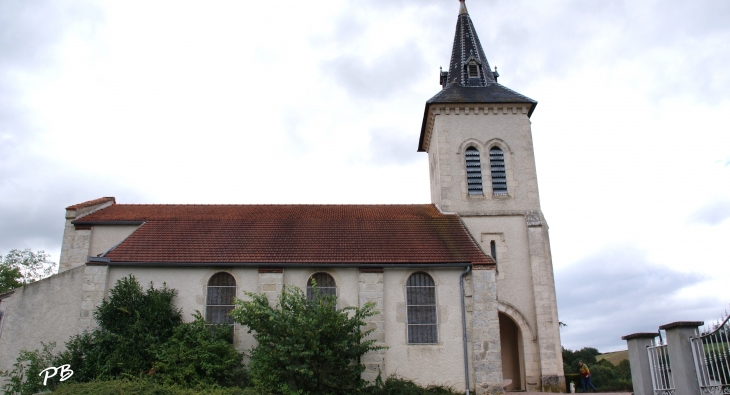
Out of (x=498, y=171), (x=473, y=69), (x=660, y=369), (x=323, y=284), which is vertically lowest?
(x=660, y=369)

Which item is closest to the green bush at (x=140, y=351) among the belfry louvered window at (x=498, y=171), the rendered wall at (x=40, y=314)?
the rendered wall at (x=40, y=314)

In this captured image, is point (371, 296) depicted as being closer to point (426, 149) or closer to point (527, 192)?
point (527, 192)

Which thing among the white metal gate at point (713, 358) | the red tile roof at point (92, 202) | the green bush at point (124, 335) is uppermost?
the red tile roof at point (92, 202)

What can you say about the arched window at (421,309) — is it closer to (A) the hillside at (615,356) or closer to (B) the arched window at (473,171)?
(B) the arched window at (473,171)

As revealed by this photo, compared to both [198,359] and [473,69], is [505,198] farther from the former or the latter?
[198,359]

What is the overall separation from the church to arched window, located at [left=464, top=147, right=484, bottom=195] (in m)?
0.06

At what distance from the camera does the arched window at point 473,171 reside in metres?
24.0

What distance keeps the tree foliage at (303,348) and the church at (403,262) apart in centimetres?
200

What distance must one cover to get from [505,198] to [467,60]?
7767 mm

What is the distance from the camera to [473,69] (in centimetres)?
2744

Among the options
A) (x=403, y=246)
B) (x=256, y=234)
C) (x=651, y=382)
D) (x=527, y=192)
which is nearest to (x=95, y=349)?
(x=256, y=234)

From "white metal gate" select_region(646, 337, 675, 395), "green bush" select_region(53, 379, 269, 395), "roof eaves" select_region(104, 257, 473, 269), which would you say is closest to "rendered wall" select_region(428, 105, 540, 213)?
"roof eaves" select_region(104, 257, 473, 269)

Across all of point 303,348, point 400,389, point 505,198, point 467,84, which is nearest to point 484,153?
point 505,198

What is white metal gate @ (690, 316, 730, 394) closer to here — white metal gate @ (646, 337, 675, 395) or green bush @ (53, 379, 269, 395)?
white metal gate @ (646, 337, 675, 395)
